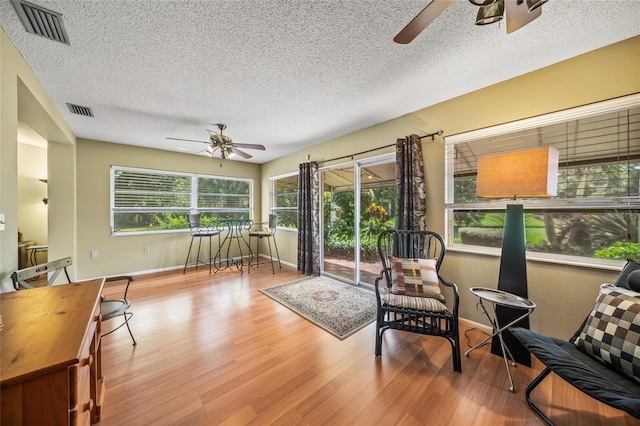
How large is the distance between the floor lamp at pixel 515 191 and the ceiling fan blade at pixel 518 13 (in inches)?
34.0

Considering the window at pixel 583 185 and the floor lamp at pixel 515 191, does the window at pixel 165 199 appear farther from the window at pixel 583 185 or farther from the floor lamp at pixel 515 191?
the floor lamp at pixel 515 191

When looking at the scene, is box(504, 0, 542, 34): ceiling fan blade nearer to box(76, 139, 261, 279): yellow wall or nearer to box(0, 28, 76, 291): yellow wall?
box(0, 28, 76, 291): yellow wall

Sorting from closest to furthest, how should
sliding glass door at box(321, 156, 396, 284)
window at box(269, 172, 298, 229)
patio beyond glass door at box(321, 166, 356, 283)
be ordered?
sliding glass door at box(321, 156, 396, 284) < patio beyond glass door at box(321, 166, 356, 283) < window at box(269, 172, 298, 229)

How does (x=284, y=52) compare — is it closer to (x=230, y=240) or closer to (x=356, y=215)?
(x=356, y=215)

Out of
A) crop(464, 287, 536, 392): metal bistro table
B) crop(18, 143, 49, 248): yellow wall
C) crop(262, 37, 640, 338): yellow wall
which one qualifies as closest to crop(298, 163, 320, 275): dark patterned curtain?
crop(262, 37, 640, 338): yellow wall

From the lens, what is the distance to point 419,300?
2.04 meters

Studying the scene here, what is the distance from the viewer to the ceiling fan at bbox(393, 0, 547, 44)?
3.54ft

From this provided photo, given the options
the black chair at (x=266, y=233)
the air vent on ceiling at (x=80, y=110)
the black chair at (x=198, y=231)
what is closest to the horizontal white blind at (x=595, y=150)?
the black chair at (x=266, y=233)

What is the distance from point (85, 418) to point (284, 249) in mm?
4263

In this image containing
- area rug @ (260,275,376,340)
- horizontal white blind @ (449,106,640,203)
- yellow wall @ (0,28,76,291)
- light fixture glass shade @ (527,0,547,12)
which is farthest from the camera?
area rug @ (260,275,376,340)

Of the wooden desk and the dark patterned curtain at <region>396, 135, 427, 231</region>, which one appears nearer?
the wooden desk

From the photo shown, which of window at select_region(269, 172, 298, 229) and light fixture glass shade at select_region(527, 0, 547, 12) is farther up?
light fixture glass shade at select_region(527, 0, 547, 12)

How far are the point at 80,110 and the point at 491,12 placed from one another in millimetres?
4194

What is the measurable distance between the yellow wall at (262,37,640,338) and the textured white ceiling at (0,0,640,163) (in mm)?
112
